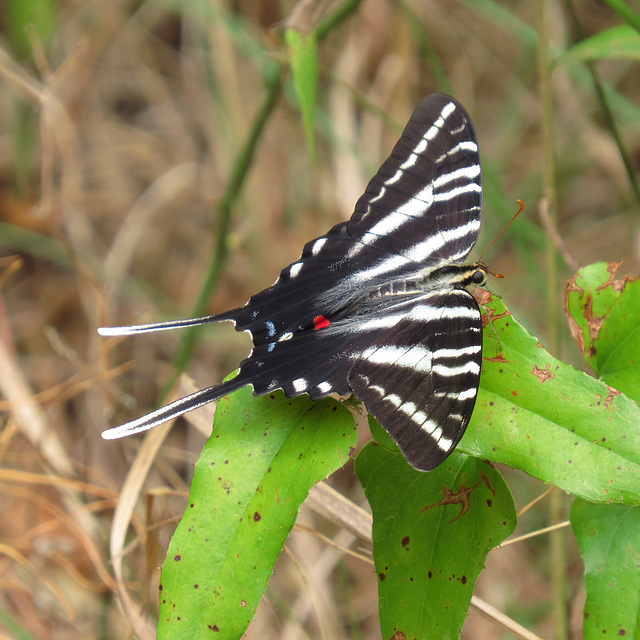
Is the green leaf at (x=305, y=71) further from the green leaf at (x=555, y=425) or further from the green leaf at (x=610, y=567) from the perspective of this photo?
the green leaf at (x=610, y=567)

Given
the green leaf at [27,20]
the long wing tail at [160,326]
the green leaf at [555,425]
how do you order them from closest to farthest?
the green leaf at [555,425], the long wing tail at [160,326], the green leaf at [27,20]

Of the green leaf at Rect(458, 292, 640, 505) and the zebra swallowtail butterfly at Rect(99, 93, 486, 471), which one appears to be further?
the zebra swallowtail butterfly at Rect(99, 93, 486, 471)

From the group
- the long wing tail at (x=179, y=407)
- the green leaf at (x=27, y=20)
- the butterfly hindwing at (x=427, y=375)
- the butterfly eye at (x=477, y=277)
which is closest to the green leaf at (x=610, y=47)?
the butterfly eye at (x=477, y=277)

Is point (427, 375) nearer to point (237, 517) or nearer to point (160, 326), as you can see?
point (237, 517)

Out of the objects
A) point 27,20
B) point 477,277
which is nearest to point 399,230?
point 477,277

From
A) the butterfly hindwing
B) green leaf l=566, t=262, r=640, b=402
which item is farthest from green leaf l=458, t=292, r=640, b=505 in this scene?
green leaf l=566, t=262, r=640, b=402

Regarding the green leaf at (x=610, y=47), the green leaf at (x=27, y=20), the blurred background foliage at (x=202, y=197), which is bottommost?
the blurred background foliage at (x=202, y=197)

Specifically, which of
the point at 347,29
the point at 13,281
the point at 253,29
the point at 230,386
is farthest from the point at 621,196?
the point at 13,281

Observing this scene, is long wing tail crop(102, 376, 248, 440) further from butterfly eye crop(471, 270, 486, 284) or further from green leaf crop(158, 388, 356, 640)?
butterfly eye crop(471, 270, 486, 284)
